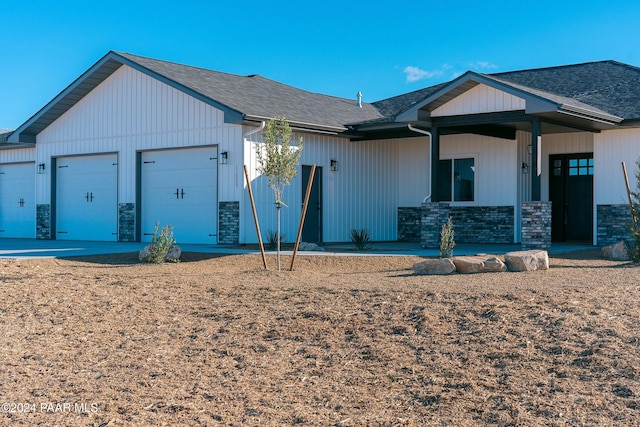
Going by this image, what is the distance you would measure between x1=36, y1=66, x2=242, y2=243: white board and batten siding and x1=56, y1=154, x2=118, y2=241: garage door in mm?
258

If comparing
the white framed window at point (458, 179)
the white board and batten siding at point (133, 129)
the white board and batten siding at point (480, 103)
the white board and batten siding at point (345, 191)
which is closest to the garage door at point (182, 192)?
the white board and batten siding at point (133, 129)

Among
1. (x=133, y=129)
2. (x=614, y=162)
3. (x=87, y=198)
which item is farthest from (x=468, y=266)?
(x=87, y=198)

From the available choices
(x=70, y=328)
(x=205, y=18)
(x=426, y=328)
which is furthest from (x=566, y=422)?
(x=205, y=18)

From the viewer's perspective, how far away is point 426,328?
7.51 metres

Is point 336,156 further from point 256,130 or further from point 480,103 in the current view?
point 480,103

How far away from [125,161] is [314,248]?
6807mm

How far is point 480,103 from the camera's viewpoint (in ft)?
54.9

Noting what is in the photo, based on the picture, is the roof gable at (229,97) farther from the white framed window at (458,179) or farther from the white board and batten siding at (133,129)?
the white framed window at (458,179)

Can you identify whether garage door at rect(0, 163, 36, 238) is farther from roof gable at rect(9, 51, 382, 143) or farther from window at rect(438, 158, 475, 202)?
Result: window at rect(438, 158, 475, 202)

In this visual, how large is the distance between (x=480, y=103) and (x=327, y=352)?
35.8ft

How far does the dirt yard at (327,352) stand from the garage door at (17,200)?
13.7 meters

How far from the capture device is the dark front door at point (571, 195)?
20.4 m

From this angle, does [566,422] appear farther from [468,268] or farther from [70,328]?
[468,268]

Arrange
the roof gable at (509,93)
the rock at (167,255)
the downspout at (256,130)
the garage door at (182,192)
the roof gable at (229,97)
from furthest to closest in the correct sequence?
the garage door at (182,192) < the roof gable at (229,97) < the downspout at (256,130) < the roof gable at (509,93) < the rock at (167,255)
